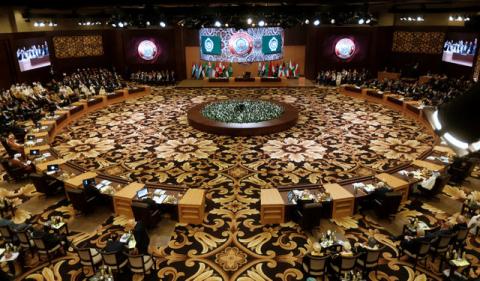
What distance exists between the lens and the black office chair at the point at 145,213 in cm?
714

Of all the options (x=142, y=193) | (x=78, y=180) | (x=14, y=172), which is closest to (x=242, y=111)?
(x=142, y=193)

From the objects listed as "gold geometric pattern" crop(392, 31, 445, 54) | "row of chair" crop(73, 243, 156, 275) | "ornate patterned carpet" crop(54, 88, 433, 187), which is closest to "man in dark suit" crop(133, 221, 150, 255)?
"row of chair" crop(73, 243, 156, 275)

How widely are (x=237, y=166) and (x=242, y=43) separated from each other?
10.7 meters

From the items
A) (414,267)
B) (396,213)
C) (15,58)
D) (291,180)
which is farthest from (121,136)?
(414,267)

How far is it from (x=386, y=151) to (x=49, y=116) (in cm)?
1165

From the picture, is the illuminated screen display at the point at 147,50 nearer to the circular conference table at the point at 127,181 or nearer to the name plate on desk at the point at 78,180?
the circular conference table at the point at 127,181

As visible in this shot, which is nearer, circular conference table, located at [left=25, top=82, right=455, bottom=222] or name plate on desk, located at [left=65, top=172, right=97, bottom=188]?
circular conference table, located at [left=25, top=82, right=455, bottom=222]

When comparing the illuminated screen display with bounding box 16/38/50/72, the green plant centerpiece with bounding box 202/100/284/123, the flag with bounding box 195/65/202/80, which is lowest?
the green plant centerpiece with bounding box 202/100/284/123

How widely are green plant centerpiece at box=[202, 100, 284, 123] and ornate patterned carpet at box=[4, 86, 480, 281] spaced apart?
102 centimetres

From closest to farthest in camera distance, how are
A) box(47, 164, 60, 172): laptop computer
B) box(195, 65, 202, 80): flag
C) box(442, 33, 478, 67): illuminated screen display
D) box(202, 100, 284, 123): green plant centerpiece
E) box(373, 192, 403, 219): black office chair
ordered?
1. box(373, 192, 403, 219): black office chair
2. box(47, 164, 60, 172): laptop computer
3. box(202, 100, 284, 123): green plant centerpiece
4. box(442, 33, 478, 67): illuminated screen display
5. box(195, 65, 202, 80): flag

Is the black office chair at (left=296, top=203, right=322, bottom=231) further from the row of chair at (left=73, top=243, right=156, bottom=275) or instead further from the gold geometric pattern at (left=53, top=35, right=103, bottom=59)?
the gold geometric pattern at (left=53, top=35, right=103, bottom=59)

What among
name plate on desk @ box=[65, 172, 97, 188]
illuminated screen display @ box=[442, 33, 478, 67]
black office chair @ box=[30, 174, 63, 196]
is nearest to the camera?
name plate on desk @ box=[65, 172, 97, 188]

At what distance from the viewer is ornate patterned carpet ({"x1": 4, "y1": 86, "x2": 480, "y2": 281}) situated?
6.24 meters

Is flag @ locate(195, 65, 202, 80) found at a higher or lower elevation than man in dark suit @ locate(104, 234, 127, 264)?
higher
